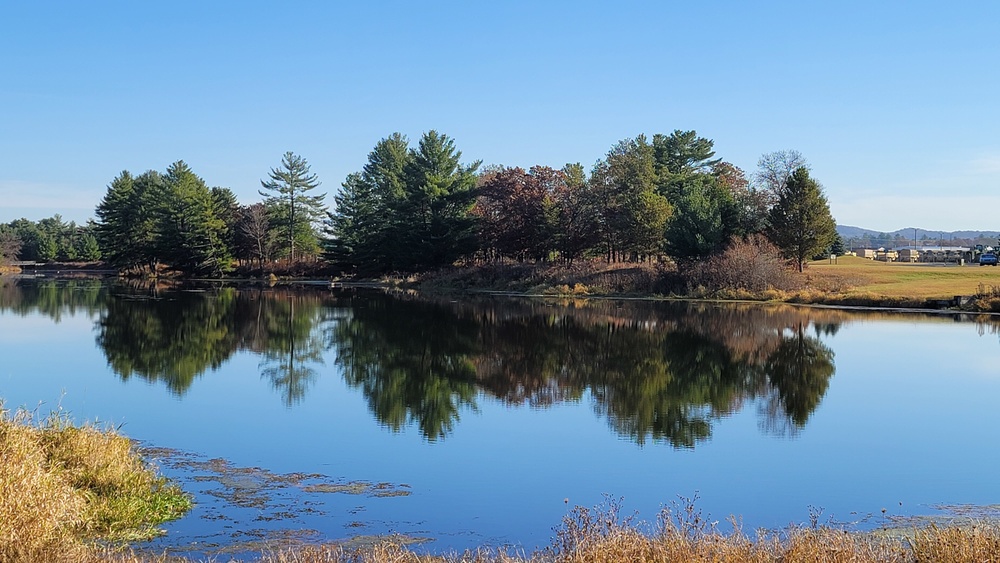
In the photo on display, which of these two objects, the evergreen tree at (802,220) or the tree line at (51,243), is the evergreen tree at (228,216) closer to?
the tree line at (51,243)

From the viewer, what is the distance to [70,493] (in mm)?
9180

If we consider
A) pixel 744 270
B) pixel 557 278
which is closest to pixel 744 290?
pixel 744 270

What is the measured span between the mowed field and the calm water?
1028 centimetres

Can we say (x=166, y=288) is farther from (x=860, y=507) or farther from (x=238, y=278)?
(x=860, y=507)

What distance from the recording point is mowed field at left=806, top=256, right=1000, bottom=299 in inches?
1732

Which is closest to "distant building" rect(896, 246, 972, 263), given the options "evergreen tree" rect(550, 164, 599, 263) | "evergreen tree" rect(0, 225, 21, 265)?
"evergreen tree" rect(550, 164, 599, 263)

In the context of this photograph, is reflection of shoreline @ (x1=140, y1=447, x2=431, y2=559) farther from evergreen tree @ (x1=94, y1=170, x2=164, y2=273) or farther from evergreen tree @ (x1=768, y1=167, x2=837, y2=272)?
evergreen tree @ (x1=94, y1=170, x2=164, y2=273)

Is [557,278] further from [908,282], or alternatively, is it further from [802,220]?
[908,282]

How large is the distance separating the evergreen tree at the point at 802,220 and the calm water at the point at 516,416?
16026 mm

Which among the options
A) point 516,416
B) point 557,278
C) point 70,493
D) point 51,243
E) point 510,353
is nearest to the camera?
point 70,493

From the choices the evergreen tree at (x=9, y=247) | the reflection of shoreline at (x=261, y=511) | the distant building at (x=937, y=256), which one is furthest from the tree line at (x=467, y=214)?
the reflection of shoreline at (x=261, y=511)

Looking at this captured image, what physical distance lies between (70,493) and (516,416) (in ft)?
29.2

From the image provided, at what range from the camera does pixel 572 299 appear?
50.5 metres

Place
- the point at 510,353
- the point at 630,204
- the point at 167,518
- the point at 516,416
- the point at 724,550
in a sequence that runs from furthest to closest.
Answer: the point at 630,204 → the point at 510,353 → the point at 516,416 → the point at 167,518 → the point at 724,550
